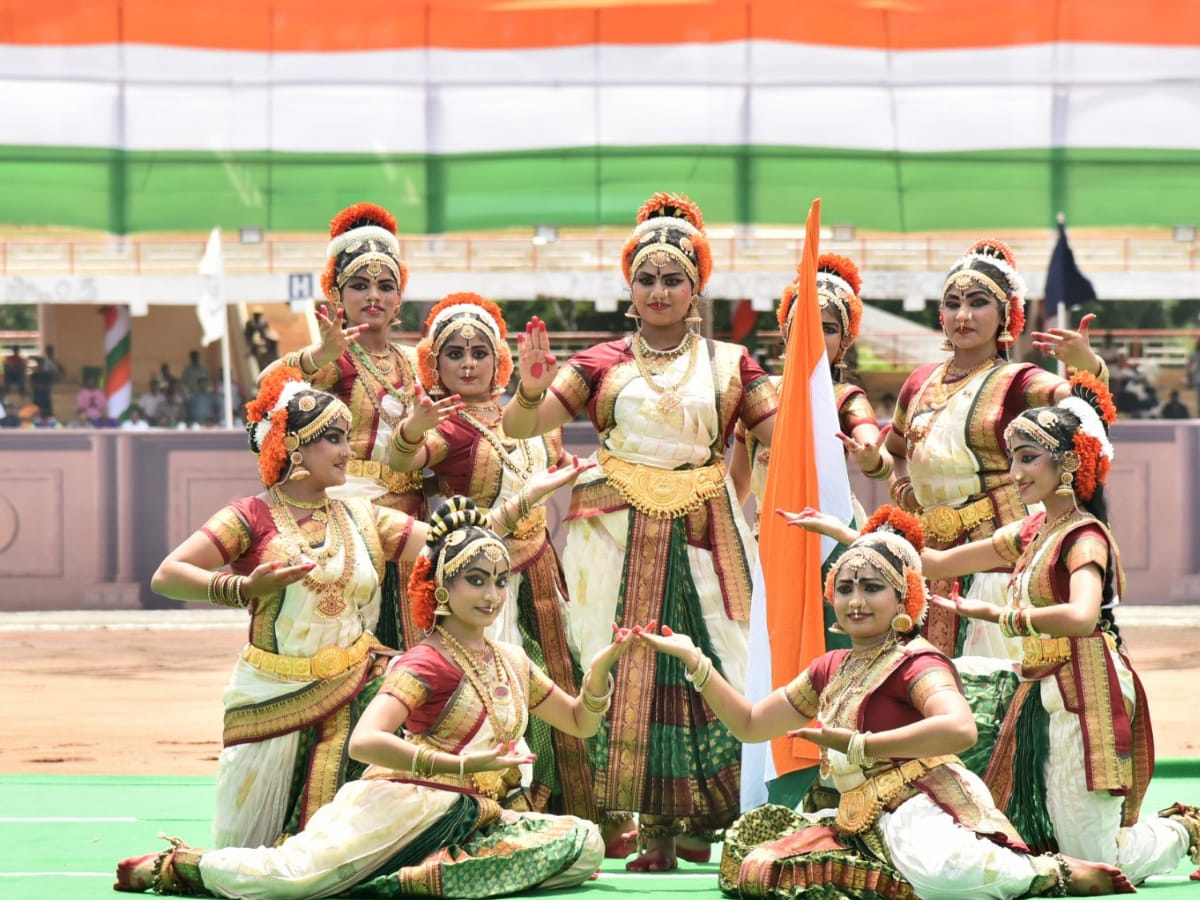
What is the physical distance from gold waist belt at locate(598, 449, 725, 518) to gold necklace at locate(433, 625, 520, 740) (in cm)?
101

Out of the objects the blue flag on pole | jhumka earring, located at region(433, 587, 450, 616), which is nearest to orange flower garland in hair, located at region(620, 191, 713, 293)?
jhumka earring, located at region(433, 587, 450, 616)

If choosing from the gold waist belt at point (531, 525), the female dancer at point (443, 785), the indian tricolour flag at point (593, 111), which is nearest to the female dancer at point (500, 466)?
the gold waist belt at point (531, 525)

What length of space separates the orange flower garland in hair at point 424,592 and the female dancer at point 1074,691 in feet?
4.52

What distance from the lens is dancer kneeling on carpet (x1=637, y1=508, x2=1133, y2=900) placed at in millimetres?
4961

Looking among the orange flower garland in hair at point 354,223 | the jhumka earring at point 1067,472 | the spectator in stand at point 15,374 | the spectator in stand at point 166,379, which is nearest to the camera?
the jhumka earring at point 1067,472

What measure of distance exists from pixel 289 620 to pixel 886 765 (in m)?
1.75

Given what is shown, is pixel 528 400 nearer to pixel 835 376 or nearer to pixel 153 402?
pixel 835 376

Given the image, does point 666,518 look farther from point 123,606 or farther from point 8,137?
point 8,137

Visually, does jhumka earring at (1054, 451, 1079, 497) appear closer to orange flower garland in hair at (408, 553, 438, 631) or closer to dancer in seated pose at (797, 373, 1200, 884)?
dancer in seated pose at (797, 373, 1200, 884)

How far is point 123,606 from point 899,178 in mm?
11237

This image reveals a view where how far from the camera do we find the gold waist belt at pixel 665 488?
20.8 feet

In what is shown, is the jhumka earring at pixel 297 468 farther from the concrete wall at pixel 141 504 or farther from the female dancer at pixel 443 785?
the concrete wall at pixel 141 504

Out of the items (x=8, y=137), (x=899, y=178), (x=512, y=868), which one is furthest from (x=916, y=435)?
(x=8, y=137)

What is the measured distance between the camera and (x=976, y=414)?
21.3 ft
